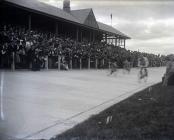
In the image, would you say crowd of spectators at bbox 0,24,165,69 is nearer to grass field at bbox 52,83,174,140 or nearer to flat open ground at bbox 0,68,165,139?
flat open ground at bbox 0,68,165,139

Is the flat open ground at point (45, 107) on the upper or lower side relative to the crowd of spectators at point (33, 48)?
lower

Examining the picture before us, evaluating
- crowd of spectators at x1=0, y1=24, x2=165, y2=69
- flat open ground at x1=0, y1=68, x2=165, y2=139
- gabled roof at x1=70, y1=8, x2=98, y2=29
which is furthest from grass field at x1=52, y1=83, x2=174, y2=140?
gabled roof at x1=70, y1=8, x2=98, y2=29

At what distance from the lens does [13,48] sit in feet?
50.8

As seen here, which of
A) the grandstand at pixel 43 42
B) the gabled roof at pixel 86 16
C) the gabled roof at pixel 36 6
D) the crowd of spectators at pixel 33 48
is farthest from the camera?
the gabled roof at pixel 86 16

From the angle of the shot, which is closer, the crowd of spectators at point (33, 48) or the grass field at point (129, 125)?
the grass field at point (129, 125)

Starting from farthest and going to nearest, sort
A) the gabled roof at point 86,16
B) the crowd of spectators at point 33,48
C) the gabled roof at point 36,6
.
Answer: the gabled roof at point 86,16 → the gabled roof at point 36,6 → the crowd of spectators at point 33,48

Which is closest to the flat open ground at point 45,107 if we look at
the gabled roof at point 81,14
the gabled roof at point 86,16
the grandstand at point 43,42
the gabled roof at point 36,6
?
the grandstand at point 43,42

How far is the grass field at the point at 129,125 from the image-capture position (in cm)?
546

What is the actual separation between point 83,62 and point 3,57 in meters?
12.1

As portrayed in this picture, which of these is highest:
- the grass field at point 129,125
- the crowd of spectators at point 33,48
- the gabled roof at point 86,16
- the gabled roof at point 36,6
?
the gabled roof at point 86,16

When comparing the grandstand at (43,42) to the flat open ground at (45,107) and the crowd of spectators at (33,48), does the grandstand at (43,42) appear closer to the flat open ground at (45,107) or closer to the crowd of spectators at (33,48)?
the crowd of spectators at (33,48)

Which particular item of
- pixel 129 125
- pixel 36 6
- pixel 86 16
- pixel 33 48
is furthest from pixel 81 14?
pixel 129 125

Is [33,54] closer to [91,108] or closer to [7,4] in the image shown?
[7,4]

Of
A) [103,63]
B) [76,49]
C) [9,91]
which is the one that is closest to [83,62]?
[103,63]
